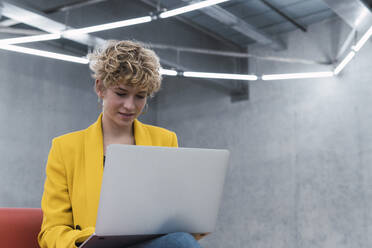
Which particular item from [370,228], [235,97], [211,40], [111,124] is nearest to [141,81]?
[111,124]

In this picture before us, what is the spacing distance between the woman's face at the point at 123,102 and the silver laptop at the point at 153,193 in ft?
1.46

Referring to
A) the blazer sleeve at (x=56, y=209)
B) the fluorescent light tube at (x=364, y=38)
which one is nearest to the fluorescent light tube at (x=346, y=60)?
the fluorescent light tube at (x=364, y=38)

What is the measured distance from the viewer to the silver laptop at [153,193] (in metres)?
1.42

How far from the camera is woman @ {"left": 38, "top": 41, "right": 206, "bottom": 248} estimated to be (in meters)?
1.77

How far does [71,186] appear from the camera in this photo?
1.84 m

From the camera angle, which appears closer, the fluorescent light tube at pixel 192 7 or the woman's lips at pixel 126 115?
the woman's lips at pixel 126 115

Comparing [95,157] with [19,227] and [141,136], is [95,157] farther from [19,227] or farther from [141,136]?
[19,227]

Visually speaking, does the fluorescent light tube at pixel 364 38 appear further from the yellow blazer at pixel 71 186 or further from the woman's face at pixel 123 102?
the yellow blazer at pixel 71 186

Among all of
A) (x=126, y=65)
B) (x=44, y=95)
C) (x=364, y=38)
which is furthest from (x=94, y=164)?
(x=44, y=95)

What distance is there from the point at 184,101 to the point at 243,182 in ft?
7.47

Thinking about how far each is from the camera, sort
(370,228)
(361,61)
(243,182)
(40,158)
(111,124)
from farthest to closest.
Answer: (243,182) → (40,158) → (361,61) → (370,228) → (111,124)

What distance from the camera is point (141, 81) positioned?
5.94 feet

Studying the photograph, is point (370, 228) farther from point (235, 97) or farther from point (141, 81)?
point (141, 81)

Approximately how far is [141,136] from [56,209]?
0.48 metres
